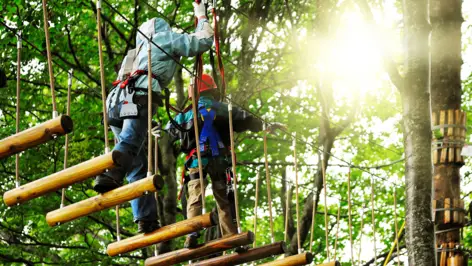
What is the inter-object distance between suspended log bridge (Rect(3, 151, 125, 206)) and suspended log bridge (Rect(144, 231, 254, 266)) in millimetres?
1019

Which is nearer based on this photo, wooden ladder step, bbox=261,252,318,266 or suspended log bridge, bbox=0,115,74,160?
suspended log bridge, bbox=0,115,74,160

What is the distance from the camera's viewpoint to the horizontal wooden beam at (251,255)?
244 inches

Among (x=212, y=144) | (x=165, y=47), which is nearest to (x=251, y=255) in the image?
(x=212, y=144)

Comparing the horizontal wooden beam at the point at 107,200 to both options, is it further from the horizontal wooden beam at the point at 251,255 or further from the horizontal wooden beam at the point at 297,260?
the horizontal wooden beam at the point at 297,260

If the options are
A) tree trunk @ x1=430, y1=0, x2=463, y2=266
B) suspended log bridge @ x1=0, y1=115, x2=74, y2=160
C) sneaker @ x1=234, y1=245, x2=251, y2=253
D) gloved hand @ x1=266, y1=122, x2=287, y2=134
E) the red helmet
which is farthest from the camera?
tree trunk @ x1=430, y1=0, x2=463, y2=266

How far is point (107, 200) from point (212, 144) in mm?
1209

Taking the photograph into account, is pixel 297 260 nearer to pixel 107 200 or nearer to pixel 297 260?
pixel 297 260

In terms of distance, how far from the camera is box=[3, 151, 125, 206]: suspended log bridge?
493 centimetres

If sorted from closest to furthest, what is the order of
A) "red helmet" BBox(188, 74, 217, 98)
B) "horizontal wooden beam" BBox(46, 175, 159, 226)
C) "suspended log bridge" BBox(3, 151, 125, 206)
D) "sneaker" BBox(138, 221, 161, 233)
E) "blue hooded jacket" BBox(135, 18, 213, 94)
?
1. "suspended log bridge" BBox(3, 151, 125, 206)
2. "horizontal wooden beam" BBox(46, 175, 159, 226)
3. "blue hooded jacket" BBox(135, 18, 213, 94)
4. "sneaker" BBox(138, 221, 161, 233)
5. "red helmet" BBox(188, 74, 217, 98)

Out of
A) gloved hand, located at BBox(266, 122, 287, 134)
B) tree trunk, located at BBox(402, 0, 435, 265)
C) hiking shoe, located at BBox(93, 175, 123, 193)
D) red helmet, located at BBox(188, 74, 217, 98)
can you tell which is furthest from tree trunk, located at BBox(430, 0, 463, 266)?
hiking shoe, located at BBox(93, 175, 123, 193)

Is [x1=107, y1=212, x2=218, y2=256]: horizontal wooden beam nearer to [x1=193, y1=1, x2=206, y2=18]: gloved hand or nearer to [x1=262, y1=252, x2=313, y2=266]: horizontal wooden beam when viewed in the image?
[x1=262, y1=252, x2=313, y2=266]: horizontal wooden beam

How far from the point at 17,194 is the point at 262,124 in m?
2.01

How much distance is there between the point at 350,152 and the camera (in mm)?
15961

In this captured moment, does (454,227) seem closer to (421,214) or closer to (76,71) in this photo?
(421,214)
